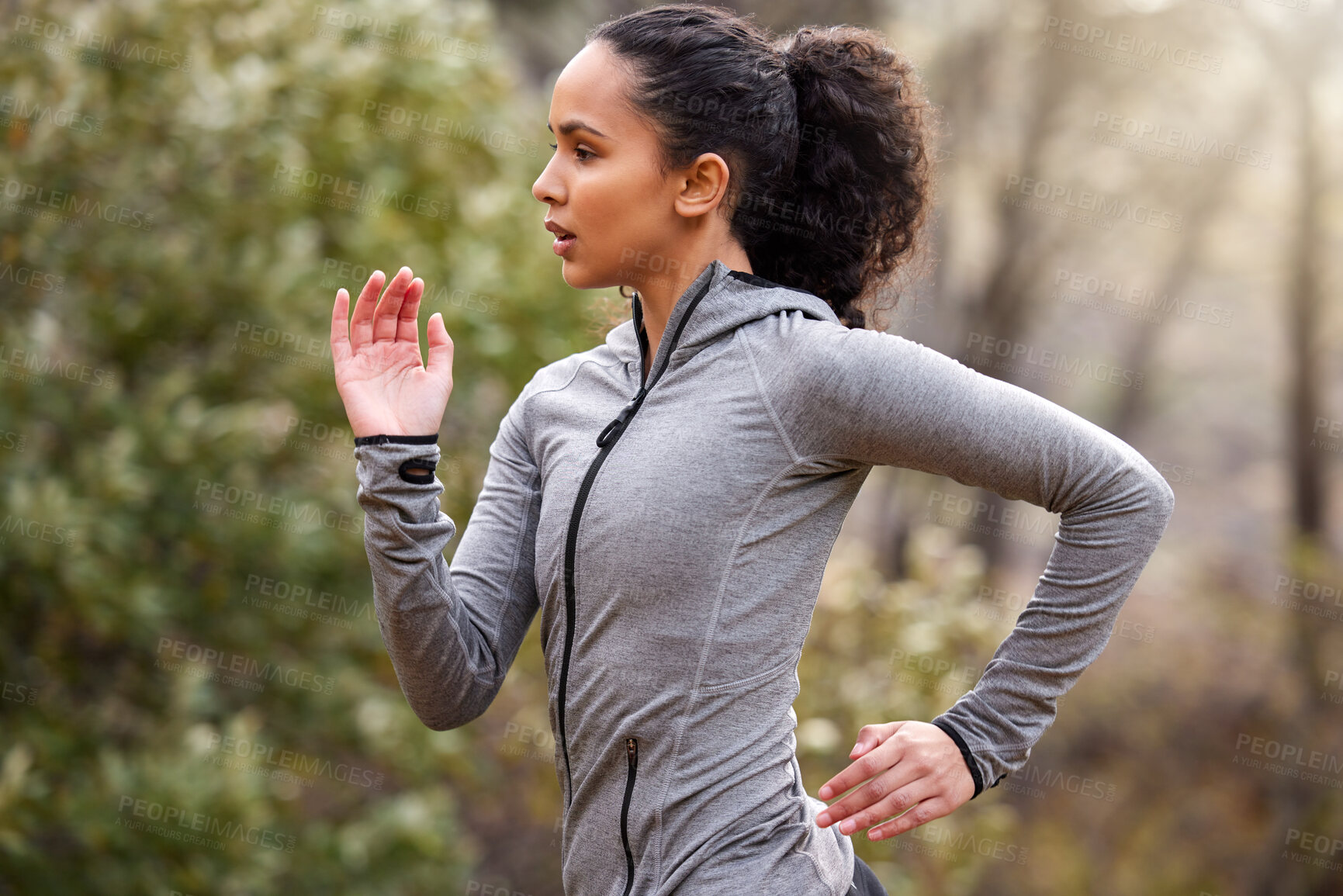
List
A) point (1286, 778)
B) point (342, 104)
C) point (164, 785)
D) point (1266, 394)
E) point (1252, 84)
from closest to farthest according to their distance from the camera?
1. point (164, 785)
2. point (342, 104)
3. point (1286, 778)
4. point (1252, 84)
5. point (1266, 394)

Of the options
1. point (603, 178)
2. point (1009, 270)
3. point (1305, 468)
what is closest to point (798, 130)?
point (603, 178)

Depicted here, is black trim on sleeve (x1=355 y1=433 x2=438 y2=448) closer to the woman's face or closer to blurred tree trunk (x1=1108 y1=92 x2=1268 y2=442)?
the woman's face

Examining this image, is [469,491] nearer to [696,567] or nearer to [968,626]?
[968,626]

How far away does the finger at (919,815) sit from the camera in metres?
1.41

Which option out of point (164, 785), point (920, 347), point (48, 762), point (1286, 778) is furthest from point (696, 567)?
point (1286, 778)

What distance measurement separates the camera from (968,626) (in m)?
3.64

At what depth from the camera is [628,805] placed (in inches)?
56.1

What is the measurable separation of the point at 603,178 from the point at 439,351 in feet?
1.05

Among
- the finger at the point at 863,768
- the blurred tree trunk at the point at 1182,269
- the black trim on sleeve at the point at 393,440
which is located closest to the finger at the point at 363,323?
the black trim on sleeve at the point at 393,440

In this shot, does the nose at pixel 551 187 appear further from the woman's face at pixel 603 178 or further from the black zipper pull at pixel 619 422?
the black zipper pull at pixel 619 422

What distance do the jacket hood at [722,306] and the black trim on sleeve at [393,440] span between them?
0.98ft

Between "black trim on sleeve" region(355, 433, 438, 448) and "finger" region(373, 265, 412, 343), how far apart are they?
0.55ft

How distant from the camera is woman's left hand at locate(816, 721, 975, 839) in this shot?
1408mm

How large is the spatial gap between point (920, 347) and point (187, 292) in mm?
2380
